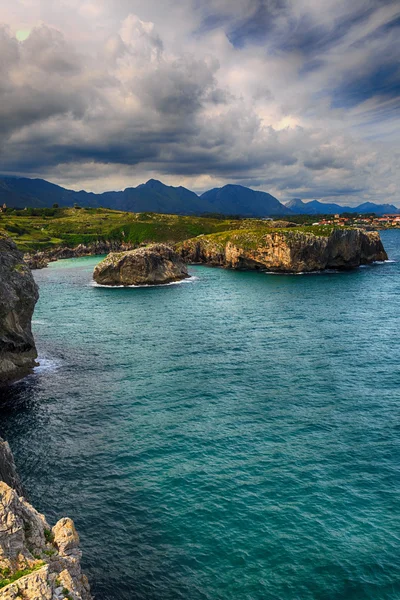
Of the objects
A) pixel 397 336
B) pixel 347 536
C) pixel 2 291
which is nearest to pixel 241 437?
pixel 347 536

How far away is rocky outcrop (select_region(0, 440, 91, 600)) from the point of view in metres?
16.2

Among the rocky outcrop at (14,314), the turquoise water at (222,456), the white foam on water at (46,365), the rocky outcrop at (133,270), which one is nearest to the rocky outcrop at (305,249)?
the rocky outcrop at (133,270)

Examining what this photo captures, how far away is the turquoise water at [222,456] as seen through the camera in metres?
25.7

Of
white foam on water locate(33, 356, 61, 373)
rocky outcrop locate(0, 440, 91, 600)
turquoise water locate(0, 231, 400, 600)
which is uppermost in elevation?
rocky outcrop locate(0, 440, 91, 600)

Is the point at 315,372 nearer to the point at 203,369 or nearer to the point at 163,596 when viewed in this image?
the point at 203,369

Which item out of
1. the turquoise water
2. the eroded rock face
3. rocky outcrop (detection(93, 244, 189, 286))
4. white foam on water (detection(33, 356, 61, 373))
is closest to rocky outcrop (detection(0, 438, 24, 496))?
the turquoise water

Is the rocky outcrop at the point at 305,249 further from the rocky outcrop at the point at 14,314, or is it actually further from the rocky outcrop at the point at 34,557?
the rocky outcrop at the point at 34,557

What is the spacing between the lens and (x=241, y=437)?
40312mm

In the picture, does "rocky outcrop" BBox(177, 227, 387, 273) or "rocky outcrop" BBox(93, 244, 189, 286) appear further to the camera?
"rocky outcrop" BBox(177, 227, 387, 273)

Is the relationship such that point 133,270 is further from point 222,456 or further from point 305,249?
point 222,456

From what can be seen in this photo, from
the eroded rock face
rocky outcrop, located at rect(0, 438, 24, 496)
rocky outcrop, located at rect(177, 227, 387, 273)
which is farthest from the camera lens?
rocky outcrop, located at rect(177, 227, 387, 273)

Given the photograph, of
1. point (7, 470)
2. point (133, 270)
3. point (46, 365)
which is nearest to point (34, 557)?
point (7, 470)

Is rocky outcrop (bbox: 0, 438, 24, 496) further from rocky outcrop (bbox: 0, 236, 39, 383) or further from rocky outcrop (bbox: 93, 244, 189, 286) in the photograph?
rocky outcrop (bbox: 93, 244, 189, 286)

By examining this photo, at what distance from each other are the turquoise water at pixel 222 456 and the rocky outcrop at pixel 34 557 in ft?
18.8
